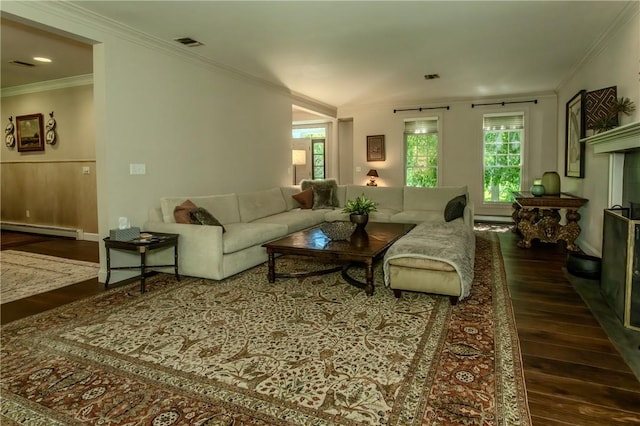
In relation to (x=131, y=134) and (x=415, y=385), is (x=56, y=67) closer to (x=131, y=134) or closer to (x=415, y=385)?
(x=131, y=134)

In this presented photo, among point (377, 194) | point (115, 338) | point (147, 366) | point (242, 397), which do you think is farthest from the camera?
point (377, 194)

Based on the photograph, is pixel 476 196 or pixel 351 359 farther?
pixel 476 196

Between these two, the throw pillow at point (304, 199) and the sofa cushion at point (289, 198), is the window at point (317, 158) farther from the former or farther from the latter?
the throw pillow at point (304, 199)

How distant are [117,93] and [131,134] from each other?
0.42 metres

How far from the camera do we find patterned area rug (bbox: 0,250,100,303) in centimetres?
369

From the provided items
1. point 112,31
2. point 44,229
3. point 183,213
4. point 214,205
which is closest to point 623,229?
point 183,213

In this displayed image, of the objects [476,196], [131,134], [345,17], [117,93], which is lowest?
[476,196]

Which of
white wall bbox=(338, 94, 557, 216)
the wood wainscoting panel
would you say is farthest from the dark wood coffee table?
white wall bbox=(338, 94, 557, 216)

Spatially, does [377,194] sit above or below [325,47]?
below

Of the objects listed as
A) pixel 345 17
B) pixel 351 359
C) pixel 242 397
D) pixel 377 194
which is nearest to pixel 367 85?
→ pixel 377 194

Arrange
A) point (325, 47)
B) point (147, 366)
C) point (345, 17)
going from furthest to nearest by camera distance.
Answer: point (325, 47), point (345, 17), point (147, 366)

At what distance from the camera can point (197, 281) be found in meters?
3.85

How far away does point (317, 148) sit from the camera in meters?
9.93

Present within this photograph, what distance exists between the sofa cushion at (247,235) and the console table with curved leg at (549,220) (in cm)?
333
